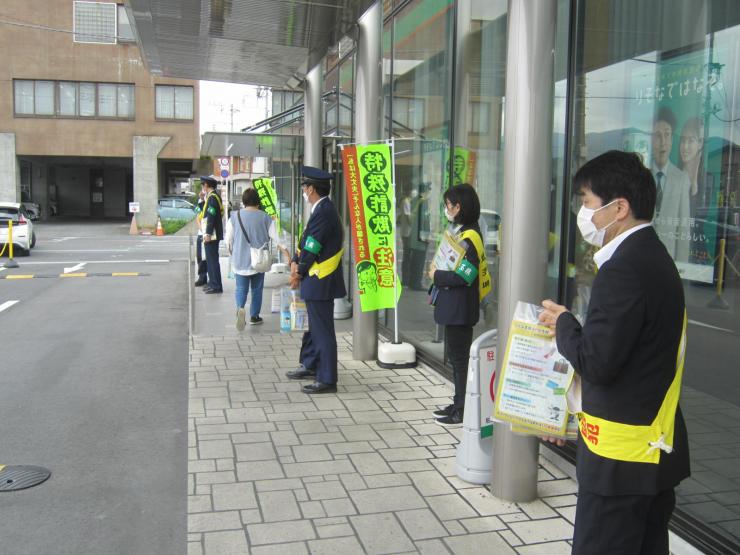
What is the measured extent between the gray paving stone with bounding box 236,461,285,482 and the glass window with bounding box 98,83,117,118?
36214 millimetres

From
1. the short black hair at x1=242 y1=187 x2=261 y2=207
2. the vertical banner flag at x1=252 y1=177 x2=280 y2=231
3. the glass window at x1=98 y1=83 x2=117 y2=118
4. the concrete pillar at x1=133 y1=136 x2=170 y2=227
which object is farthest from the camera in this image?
the glass window at x1=98 y1=83 x2=117 y2=118

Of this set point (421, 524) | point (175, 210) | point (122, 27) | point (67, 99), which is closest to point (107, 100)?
point (67, 99)

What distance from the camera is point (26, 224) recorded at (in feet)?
66.0

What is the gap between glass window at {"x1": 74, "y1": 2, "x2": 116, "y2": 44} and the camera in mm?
36375

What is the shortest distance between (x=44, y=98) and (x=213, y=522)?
125ft

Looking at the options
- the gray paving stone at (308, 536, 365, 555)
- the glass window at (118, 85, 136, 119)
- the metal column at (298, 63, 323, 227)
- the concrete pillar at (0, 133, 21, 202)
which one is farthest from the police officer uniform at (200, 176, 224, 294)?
the concrete pillar at (0, 133, 21, 202)

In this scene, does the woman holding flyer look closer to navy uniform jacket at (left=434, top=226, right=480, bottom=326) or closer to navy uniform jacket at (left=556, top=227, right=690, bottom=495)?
navy uniform jacket at (left=434, top=226, right=480, bottom=326)

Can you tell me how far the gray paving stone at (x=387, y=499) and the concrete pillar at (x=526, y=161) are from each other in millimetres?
623

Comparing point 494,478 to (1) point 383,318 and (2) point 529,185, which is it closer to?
(2) point 529,185

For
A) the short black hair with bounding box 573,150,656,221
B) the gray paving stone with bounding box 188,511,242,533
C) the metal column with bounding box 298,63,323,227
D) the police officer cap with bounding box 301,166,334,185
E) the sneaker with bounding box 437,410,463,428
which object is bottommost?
the gray paving stone with bounding box 188,511,242,533

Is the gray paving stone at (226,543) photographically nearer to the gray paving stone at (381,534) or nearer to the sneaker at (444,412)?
the gray paving stone at (381,534)

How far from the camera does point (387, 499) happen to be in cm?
420

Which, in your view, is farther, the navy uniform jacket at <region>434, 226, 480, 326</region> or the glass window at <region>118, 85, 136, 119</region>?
the glass window at <region>118, 85, 136, 119</region>

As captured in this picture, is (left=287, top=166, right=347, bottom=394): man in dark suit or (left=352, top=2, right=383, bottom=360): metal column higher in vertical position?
(left=352, top=2, right=383, bottom=360): metal column
